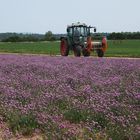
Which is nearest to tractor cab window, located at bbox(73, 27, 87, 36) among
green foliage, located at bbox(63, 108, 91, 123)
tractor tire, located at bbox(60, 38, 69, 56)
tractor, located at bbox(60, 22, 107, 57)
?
tractor, located at bbox(60, 22, 107, 57)

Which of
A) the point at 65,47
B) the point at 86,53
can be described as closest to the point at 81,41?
the point at 86,53

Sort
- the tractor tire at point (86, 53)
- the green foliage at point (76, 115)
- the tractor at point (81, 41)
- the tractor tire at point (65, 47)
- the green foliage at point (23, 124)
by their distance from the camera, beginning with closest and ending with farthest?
the green foliage at point (23, 124) < the green foliage at point (76, 115) < the tractor at point (81, 41) < the tractor tire at point (86, 53) < the tractor tire at point (65, 47)

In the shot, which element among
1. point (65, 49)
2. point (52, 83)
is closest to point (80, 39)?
point (65, 49)

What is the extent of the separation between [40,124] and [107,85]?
322 cm

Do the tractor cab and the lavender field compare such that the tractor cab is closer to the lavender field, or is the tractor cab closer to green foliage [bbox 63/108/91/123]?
the lavender field

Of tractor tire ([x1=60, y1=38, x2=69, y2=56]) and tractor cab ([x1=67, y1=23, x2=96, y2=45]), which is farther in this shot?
tractor tire ([x1=60, y1=38, x2=69, y2=56])

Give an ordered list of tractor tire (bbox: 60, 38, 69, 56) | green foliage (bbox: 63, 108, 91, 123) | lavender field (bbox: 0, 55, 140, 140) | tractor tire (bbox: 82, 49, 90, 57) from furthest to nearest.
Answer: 1. tractor tire (bbox: 60, 38, 69, 56)
2. tractor tire (bbox: 82, 49, 90, 57)
3. green foliage (bbox: 63, 108, 91, 123)
4. lavender field (bbox: 0, 55, 140, 140)

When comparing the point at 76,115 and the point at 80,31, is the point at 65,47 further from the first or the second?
the point at 76,115

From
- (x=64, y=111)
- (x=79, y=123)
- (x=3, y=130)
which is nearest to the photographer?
(x=3, y=130)

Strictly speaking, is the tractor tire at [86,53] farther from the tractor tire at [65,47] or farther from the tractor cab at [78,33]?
the tractor tire at [65,47]

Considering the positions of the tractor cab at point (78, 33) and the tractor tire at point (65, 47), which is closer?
the tractor cab at point (78, 33)

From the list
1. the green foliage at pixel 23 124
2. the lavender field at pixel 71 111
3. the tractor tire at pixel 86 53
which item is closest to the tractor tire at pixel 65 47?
the tractor tire at pixel 86 53

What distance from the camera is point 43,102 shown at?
9.20 meters

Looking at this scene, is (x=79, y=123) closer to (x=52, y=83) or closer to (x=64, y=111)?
(x=64, y=111)
